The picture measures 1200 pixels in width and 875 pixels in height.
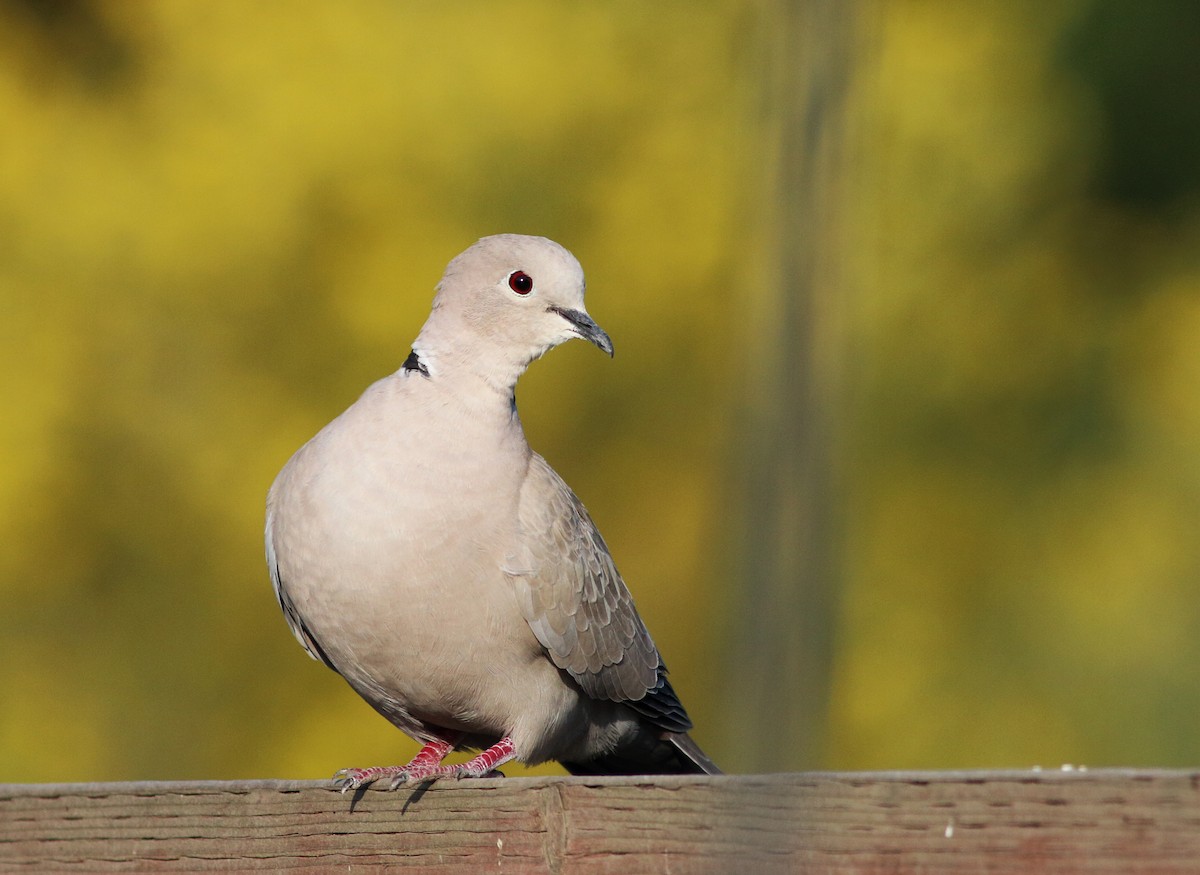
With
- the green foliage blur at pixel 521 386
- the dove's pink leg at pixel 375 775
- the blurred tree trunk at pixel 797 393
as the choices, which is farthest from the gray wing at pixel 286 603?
the green foliage blur at pixel 521 386

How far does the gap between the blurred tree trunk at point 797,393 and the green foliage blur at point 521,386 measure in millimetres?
5674

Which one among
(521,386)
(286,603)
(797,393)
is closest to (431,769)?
(286,603)

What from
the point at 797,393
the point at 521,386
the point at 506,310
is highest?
the point at 521,386

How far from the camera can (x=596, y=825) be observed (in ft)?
6.21

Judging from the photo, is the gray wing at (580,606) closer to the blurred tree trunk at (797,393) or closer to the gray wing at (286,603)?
the gray wing at (286,603)

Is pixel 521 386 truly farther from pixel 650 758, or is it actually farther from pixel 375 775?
pixel 375 775

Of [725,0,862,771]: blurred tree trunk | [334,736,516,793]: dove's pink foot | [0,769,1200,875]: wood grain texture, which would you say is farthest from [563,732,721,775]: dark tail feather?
[725,0,862,771]: blurred tree trunk

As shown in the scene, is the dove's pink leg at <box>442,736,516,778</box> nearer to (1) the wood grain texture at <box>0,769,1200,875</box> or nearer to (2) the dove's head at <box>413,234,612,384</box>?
(1) the wood grain texture at <box>0,769,1200,875</box>

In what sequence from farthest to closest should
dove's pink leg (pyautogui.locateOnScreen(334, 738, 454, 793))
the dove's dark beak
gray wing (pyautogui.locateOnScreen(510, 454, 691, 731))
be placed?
the dove's dark beak, gray wing (pyautogui.locateOnScreen(510, 454, 691, 731)), dove's pink leg (pyautogui.locateOnScreen(334, 738, 454, 793))

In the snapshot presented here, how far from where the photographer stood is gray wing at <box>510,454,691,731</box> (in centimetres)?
271

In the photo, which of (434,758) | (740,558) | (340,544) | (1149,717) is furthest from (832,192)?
(1149,717)

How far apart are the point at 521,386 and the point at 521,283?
3.99m

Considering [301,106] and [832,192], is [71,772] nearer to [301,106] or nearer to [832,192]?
[301,106]

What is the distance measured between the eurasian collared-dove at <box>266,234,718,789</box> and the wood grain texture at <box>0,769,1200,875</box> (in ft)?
0.94
